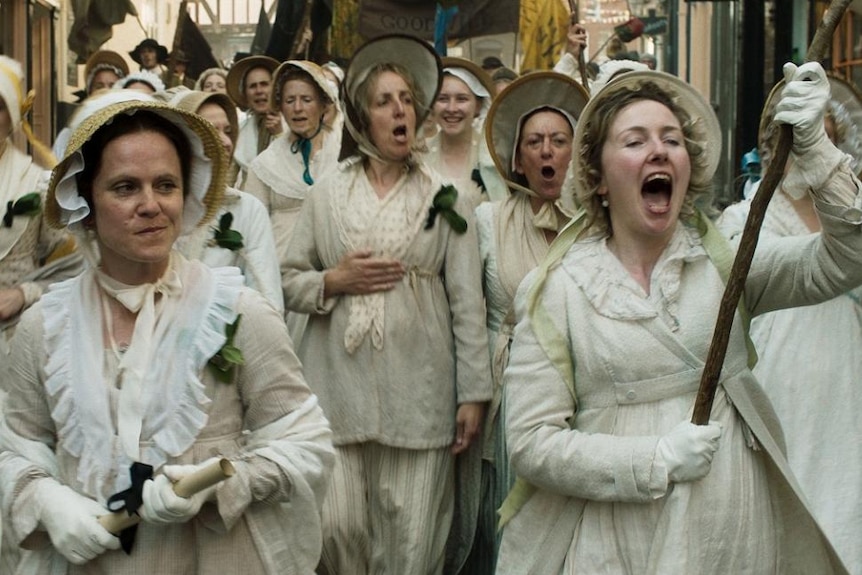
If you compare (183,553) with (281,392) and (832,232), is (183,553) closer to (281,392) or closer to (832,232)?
(281,392)

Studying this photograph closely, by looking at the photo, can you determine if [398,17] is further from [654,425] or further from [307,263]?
[654,425]

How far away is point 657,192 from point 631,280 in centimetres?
28

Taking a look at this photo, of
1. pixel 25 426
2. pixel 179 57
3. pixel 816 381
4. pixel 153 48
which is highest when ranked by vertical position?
pixel 153 48

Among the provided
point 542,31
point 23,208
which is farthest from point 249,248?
point 542,31

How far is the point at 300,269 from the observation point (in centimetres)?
716

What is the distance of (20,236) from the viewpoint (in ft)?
21.1

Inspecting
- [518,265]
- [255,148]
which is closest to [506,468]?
[518,265]

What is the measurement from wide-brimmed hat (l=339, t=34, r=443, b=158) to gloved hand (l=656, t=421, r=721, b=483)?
3.12 m

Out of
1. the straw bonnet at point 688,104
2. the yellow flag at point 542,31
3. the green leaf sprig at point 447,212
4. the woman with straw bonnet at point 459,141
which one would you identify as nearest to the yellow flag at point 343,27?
the yellow flag at point 542,31

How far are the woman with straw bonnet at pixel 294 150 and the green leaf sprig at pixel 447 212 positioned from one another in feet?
5.93

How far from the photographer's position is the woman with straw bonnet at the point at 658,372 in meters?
4.43

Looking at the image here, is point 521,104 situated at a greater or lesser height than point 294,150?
greater

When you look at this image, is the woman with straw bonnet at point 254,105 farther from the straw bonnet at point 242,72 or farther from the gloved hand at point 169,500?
the gloved hand at point 169,500

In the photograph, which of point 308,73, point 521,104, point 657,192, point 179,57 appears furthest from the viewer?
point 179,57
